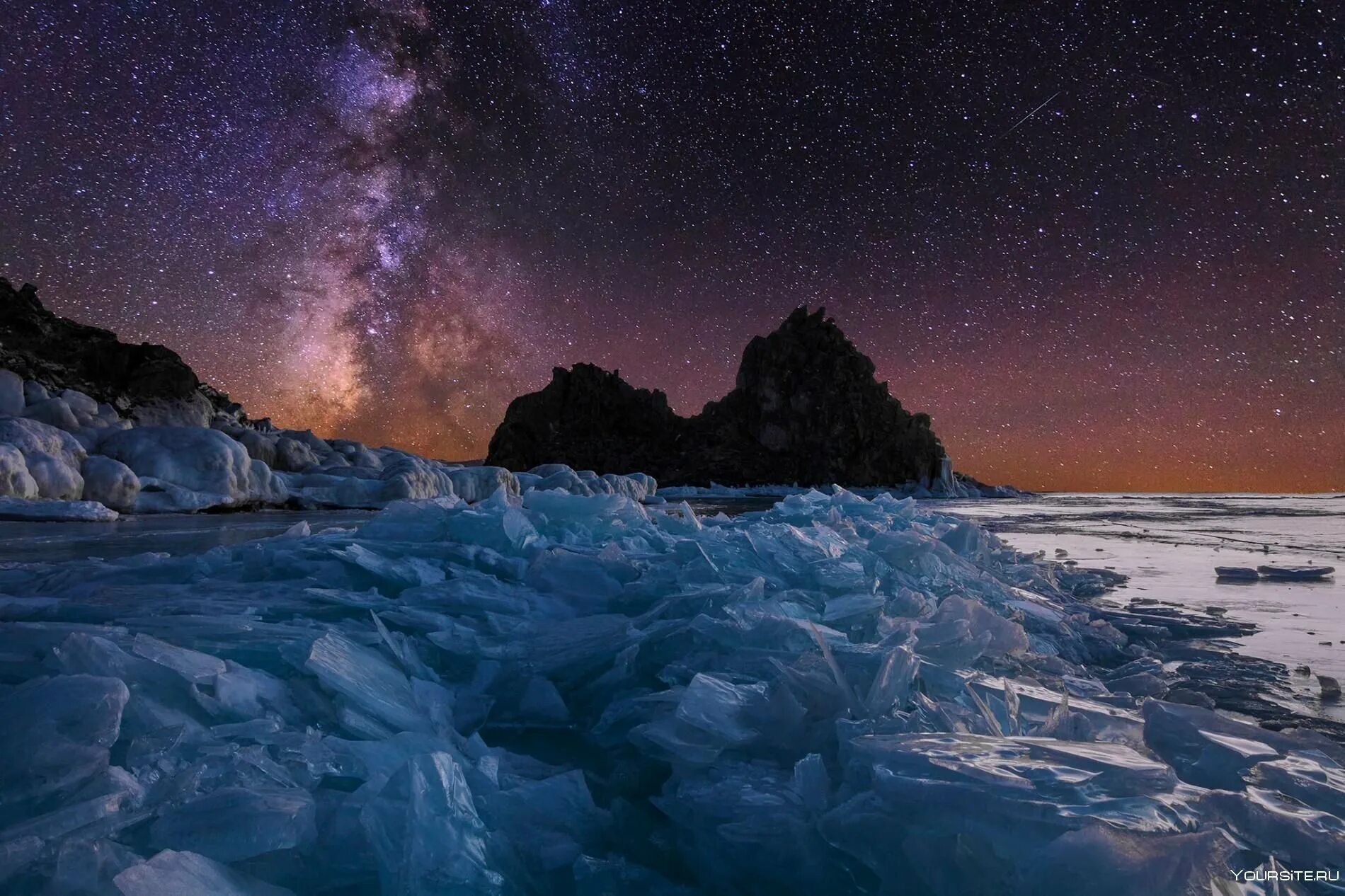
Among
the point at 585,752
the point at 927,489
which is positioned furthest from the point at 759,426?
the point at 585,752

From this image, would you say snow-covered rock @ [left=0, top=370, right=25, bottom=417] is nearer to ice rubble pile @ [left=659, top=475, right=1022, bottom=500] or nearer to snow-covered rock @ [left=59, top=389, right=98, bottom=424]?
snow-covered rock @ [left=59, top=389, right=98, bottom=424]

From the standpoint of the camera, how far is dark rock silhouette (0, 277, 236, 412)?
30.7m

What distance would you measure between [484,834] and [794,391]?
299ft

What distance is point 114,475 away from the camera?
566 inches

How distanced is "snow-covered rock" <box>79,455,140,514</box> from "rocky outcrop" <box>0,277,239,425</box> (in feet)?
50.5

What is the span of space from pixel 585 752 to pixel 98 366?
46112mm

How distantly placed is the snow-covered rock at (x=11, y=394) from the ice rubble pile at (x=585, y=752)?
23.8 meters

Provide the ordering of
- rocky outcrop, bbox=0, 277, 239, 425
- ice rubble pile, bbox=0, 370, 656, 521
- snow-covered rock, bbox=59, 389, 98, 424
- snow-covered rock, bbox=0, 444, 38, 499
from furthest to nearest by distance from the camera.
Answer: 1. rocky outcrop, bbox=0, 277, 239, 425
2. snow-covered rock, bbox=59, 389, 98, 424
3. ice rubble pile, bbox=0, 370, 656, 521
4. snow-covered rock, bbox=0, 444, 38, 499

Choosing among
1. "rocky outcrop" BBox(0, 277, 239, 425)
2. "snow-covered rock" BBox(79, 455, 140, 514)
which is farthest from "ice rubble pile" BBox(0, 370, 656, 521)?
"rocky outcrop" BBox(0, 277, 239, 425)

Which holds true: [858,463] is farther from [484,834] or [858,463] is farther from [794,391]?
[484,834]

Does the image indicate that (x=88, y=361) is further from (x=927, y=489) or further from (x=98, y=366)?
(x=927, y=489)

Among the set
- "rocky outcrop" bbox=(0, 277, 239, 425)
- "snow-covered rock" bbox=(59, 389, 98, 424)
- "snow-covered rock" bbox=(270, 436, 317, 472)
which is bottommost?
"snow-covered rock" bbox=(270, 436, 317, 472)

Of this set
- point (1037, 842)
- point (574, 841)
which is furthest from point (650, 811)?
point (1037, 842)

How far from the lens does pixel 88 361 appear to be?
35.6 m
